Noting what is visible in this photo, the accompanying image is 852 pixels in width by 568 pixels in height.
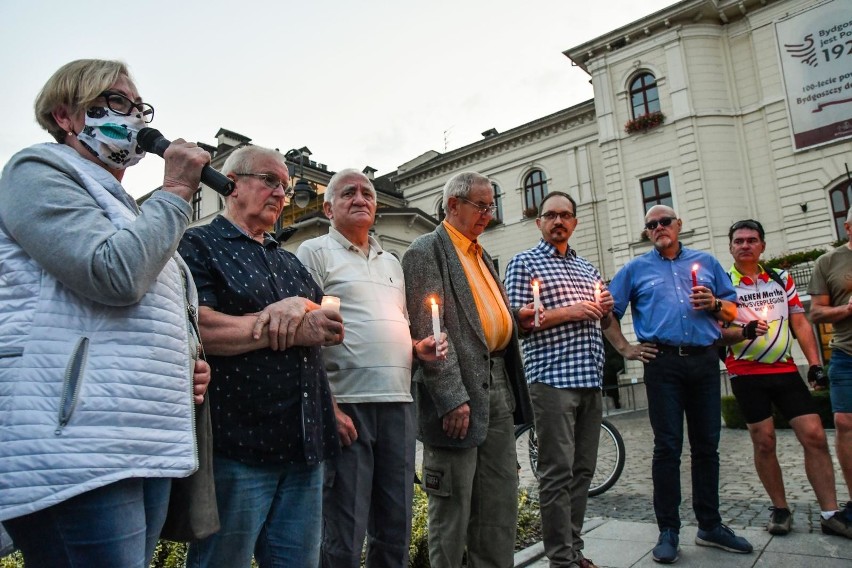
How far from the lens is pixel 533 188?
94.5 feet

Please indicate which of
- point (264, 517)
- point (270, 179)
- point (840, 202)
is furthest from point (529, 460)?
point (840, 202)

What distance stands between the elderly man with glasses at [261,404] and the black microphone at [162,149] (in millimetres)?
549

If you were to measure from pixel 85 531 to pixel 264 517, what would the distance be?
0.84 m

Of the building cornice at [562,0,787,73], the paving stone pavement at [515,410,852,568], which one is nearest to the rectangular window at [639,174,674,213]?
the building cornice at [562,0,787,73]

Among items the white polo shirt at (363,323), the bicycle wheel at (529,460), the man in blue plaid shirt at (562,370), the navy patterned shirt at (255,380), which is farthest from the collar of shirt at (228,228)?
the bicycle wheel at (529,460)

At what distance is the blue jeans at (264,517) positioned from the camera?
2.05m

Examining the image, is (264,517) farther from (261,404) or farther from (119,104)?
(119,104)

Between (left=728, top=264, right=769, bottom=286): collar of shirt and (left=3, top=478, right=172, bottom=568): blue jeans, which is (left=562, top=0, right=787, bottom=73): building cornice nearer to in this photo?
(left=728, top=264, right=769, bottom=286): collar of shirt

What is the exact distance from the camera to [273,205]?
2.60 metres

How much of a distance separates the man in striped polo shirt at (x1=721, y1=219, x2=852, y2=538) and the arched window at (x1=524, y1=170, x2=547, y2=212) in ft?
78.2

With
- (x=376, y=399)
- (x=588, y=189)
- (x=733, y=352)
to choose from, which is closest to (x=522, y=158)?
(x=588, y=189)

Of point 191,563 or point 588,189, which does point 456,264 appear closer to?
point 191,563

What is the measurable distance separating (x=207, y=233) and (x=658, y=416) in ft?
10.4

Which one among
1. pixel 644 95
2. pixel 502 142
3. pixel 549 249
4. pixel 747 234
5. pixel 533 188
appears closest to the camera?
pixel 549 249
